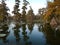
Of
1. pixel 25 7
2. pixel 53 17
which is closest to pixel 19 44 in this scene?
pixel 53 17

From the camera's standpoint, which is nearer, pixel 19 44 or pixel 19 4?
pixel 19 44

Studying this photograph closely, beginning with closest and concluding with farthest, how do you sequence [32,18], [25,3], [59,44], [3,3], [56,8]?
1. [59,44]
2. [56,8]
3. [3,3]
4. [25,3]
5. [32,18]

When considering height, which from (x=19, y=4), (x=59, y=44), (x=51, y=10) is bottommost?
(x=59, y=44)

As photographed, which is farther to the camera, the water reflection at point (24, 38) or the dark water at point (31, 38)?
the water reflection at point (24, 38)

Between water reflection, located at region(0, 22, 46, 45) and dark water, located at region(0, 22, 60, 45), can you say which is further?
water reflection, located at region(0, 22, 46, 45)

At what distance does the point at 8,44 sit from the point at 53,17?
24.3m

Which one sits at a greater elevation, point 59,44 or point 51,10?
point 51,10

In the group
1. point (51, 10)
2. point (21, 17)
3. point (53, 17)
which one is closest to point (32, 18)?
point (21, 17)

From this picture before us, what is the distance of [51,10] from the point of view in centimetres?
2327

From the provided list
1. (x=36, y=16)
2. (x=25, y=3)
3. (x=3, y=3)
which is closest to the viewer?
(x=3, y=3)

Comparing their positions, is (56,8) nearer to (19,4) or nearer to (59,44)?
(59,44)

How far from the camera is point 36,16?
3750 inches

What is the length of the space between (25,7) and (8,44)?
49285mm

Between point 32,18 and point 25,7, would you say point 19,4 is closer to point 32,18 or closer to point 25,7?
point 25,7
